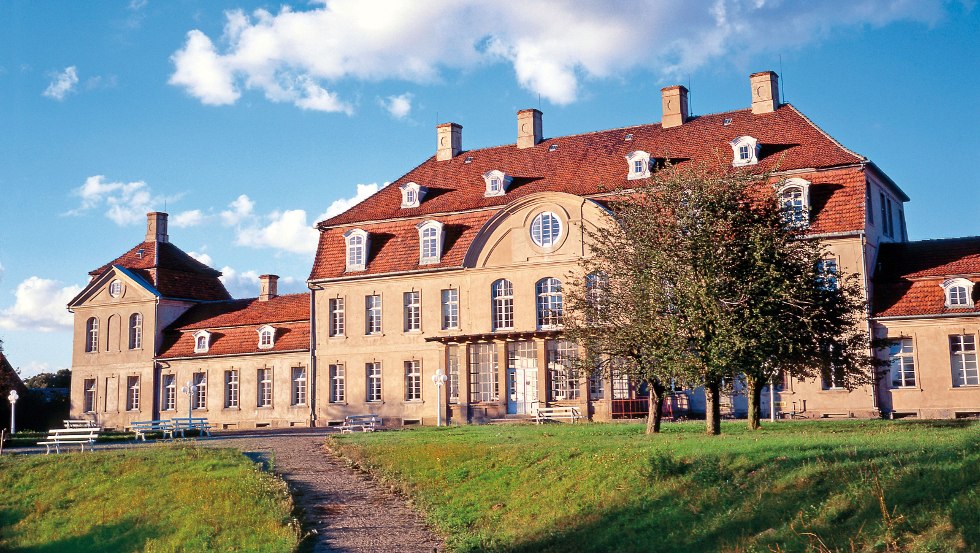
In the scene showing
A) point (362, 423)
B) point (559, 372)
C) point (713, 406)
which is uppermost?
point (559, 372)

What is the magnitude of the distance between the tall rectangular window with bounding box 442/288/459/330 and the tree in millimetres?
15893

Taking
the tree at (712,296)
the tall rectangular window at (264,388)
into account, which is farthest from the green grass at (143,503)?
the tall rectangular window at (264,388)

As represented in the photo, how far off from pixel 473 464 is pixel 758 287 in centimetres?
767

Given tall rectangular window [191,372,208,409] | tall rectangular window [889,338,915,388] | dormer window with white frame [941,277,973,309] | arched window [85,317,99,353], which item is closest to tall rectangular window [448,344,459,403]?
tall rectangular window [191,372,208,409]

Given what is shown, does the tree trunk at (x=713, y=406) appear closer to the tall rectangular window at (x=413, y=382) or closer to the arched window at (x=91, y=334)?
the tall rectangular window at (x=413, y=382)

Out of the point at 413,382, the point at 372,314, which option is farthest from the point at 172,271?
the point at 413,382

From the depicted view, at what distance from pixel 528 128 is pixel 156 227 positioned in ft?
77.2

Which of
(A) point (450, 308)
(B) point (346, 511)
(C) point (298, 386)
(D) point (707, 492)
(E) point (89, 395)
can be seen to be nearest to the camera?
(D) point (707, 492)

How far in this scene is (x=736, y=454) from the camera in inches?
674

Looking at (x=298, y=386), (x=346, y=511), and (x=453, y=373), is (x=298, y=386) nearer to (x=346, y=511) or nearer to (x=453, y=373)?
(x=453, y=373)

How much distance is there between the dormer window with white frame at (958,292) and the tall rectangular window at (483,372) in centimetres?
1645

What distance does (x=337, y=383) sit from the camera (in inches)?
1770

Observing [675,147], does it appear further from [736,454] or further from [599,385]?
[736,454]

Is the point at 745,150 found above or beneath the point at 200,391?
above
